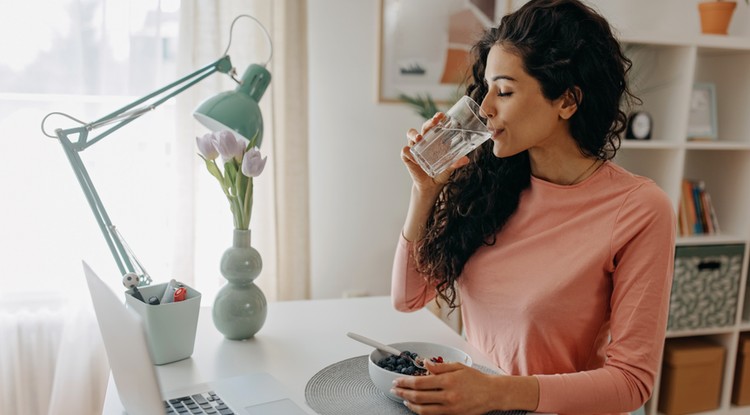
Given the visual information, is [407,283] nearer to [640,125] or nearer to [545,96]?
[545,96]

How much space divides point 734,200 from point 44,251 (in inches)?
104

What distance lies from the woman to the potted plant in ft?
4.87

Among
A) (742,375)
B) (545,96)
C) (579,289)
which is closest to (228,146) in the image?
(545,96)

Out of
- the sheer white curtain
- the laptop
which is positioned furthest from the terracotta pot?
the laptop

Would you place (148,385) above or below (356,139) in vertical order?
below

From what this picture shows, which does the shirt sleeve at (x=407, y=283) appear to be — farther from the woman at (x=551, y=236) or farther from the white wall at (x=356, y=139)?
the white wall at (x=356, y=139)

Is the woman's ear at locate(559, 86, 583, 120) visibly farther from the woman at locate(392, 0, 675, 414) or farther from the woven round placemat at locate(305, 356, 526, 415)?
the woven round placemat at locate(305, 356, 526, 415)

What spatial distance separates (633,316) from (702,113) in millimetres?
1757

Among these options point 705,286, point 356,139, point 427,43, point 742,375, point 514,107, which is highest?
point 427,43

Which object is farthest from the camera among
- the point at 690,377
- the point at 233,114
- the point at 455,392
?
the point at 690,377

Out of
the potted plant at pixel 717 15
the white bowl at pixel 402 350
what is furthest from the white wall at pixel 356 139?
the white bowl at pixel 402 350

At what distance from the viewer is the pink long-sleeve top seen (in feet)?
3.63

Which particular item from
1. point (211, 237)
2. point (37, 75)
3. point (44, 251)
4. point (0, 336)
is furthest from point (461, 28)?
point (0, 336)

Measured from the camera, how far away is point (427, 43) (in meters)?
2.51
